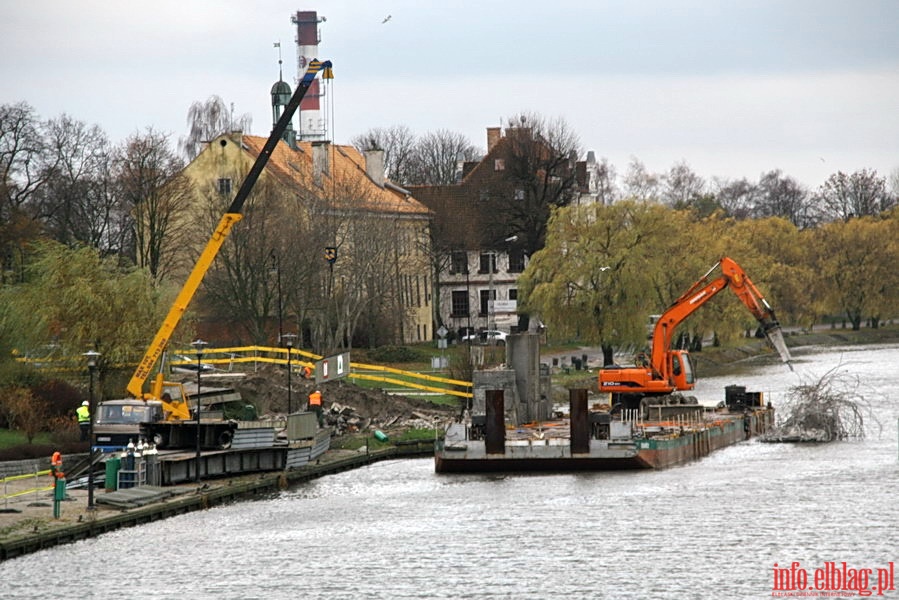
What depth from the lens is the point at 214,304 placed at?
8556cm

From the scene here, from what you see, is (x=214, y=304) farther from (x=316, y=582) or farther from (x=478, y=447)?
(x=316, y=582)

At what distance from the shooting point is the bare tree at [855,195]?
160m

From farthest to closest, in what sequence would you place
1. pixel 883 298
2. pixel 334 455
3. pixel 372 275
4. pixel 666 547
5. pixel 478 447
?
pixel 883 298 → pixel 372 275 → pixel 334 455 → pixel 478 447 → pixel 666 547

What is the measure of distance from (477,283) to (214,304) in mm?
37242

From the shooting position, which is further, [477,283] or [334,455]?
[477,283]

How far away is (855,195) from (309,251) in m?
88.1

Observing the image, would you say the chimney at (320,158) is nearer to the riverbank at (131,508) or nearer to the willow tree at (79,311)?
the willow tree at (79,311)

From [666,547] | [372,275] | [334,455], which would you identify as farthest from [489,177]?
[666,547]

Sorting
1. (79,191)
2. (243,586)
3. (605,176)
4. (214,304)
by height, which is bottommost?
(243,586)

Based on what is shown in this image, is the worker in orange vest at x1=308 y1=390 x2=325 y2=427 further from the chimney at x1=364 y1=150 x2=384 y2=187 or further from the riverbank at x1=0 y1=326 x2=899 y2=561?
the chimney at x1=364 y1=150 x2=384 y2=187

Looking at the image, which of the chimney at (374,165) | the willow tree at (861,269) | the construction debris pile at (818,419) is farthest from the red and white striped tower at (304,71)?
the construction debris pile at (818,419)

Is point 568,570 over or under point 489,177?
under

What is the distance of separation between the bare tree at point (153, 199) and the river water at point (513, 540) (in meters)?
33.5

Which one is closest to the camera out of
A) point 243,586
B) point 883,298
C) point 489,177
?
point 243,586
